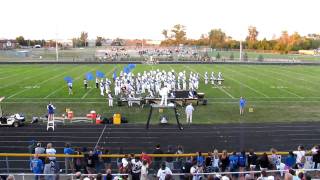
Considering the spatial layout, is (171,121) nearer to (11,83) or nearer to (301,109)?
(301,109)

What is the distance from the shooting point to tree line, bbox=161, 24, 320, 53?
112188 mm

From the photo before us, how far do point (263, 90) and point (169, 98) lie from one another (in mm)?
11143

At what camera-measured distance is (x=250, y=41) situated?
124312mm

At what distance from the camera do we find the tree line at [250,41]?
11219cm

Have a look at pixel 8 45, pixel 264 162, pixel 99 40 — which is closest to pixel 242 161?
pixel 264 162

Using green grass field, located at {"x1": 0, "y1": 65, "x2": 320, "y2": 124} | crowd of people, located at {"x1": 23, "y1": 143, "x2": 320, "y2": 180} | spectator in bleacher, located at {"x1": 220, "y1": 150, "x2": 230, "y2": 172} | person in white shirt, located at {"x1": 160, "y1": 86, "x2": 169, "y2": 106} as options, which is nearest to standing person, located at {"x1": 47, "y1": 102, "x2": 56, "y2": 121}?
green grass field, located at {"x1": 0, "y1": 65, "x2": 320, "y2": 124}

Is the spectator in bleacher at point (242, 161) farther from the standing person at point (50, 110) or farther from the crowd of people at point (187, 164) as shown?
the standing person at point (50, 110)

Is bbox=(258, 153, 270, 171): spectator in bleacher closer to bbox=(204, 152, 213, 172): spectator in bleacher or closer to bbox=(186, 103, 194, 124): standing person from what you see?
bbox=(204, 152, 213, 172): spectator in bleacher

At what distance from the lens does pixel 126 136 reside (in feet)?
60.8

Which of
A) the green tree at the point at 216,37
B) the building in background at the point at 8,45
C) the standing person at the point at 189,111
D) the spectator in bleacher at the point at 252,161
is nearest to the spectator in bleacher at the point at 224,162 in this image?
the spectator in bleacher at the point at 252,161

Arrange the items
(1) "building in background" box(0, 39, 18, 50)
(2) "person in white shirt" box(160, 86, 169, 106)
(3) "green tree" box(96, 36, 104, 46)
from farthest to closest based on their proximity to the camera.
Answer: (3) "green tree" box(96, 36, 104, 46) < (1) "building in background" box(0, 39, 18, 50) < (2) "person in white shirt" box(160, 86, 169, 106)

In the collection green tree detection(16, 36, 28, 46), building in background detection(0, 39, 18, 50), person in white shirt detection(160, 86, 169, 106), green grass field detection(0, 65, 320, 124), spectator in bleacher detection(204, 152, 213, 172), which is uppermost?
green tree detection(16, 36, 28, 46)

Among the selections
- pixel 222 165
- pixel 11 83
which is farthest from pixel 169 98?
pixel 11 83

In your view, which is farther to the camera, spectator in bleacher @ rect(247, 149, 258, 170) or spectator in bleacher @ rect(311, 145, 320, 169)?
spectator in bleacher @ rect(311, 145, 320, 169)
